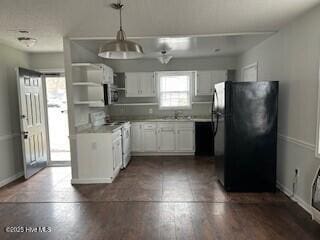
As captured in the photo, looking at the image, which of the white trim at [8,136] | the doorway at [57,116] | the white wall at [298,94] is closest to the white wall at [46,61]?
the doorway at [57,116]

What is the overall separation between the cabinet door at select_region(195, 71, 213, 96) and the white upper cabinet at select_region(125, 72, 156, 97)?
1151 millimetres

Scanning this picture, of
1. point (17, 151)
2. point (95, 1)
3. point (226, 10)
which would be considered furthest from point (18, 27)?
point (226, 10)

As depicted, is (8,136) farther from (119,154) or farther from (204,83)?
(204,83)

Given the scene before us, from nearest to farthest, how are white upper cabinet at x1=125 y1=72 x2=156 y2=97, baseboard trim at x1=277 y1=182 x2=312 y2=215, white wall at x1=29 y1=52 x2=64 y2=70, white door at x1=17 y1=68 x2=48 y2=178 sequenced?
baseboard trim at x1=277 y1=182 x2=312 y2=215
white door at x1=17 y1=68 x2=48 y2=178
white wall at x1=29 y1=52 x2=64 y2=70
white upper cabinet at x1=125 y1=72 x2=156 y2=97

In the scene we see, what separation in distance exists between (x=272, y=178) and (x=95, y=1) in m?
3.34

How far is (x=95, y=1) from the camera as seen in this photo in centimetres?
248

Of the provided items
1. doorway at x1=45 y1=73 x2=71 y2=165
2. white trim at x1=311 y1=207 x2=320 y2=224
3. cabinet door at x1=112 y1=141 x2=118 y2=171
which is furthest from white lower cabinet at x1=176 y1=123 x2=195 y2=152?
white trim at x1=311 y1=207 x2=320 y2=224

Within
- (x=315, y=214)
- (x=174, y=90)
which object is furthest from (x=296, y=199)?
(x=174, y=90)

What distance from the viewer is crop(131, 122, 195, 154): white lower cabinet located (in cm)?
587

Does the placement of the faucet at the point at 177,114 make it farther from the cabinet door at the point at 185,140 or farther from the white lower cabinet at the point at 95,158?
the white lower cabinet at the point at 95,158

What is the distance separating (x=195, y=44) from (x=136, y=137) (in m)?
2.65

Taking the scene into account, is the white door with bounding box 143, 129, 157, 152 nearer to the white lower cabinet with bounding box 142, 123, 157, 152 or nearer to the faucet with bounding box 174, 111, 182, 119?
the white lower cabinet with bounding box 142, 123, 157, 152

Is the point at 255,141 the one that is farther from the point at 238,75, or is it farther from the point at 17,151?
the point at 17,151

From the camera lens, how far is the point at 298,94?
315 centimetres
